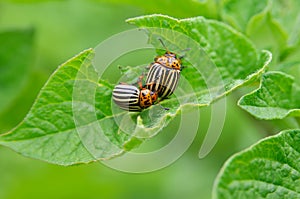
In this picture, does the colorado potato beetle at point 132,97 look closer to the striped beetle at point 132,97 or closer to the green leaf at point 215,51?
the striped beetle at point 132,97

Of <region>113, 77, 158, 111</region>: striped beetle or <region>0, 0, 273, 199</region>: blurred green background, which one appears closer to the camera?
<region>113, 77, 158, 111</region>: striped beetle

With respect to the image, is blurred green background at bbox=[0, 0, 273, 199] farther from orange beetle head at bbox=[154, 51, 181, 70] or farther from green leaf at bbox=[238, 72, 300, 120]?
green leaf at bbox=[238, 72, 300, 120]

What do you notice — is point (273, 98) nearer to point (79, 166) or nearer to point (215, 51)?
point (215, 51)

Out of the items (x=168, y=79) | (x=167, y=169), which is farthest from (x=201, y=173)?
(x=168, y=79)

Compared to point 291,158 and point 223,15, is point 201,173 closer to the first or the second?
point 223,15

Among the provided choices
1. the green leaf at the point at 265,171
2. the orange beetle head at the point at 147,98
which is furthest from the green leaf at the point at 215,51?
the green leaf at the point at 265,171

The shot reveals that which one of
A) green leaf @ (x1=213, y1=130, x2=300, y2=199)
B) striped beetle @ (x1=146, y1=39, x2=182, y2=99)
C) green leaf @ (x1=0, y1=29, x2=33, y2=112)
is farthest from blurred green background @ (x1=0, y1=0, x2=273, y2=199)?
green leaf @ (x1=213, y1=130, x2=300, y2=199)

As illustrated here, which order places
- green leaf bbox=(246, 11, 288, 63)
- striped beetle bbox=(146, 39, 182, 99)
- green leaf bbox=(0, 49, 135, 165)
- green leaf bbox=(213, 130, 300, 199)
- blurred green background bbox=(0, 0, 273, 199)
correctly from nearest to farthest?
green leaf bbox=(213, 130, 300, 199), green leaf bbox=(0, 49, 135, 165), striped beetle bbox=(146, 39, 182, 99), green leaf bbox=(246, 11, 288, 63), blurred green background bbox=(0, 0, 273, 199)
